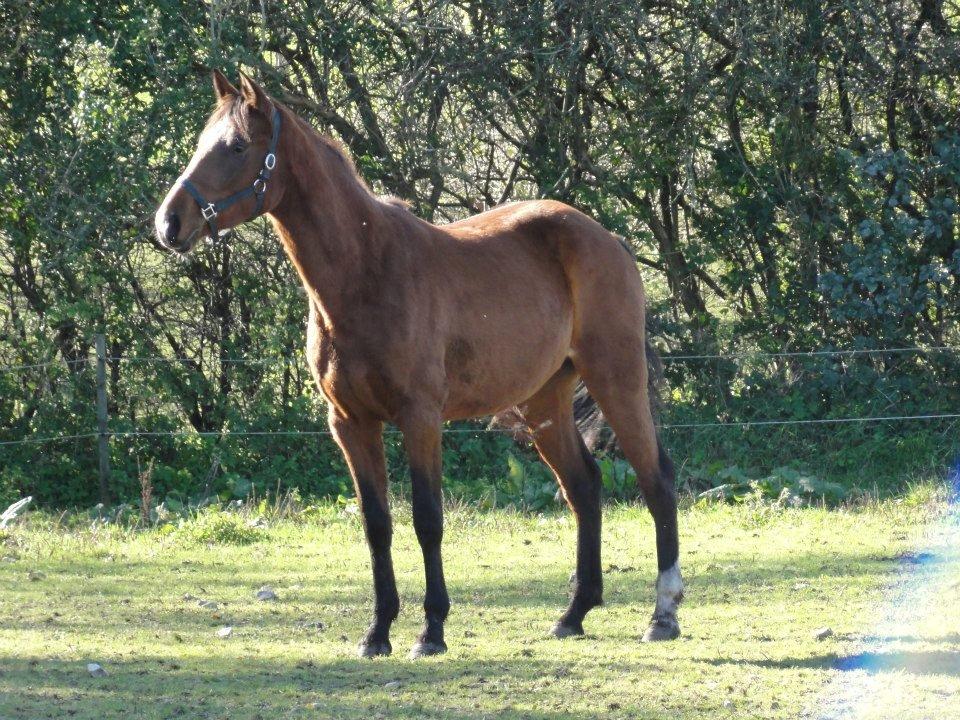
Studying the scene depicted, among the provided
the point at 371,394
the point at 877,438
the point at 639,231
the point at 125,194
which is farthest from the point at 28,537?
the point at 877,438

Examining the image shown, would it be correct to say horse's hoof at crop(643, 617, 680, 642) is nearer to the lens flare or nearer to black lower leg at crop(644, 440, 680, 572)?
black lower leg at crop(644, 440, 680, 572)

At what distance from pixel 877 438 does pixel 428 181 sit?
4.66m

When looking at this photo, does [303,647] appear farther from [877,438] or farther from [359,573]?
[877,438]

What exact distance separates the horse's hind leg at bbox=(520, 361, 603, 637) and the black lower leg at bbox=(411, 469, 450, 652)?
88 centimetres

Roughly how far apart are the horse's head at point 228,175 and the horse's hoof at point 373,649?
71.2 inches

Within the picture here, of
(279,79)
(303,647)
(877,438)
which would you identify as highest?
(279,79)

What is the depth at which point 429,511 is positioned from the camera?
17.6 feet

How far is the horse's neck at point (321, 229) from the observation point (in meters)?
5.30

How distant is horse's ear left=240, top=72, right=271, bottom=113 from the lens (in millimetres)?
5133

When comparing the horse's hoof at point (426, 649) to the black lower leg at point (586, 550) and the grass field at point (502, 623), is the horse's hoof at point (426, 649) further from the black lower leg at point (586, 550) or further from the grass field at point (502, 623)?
the black lower leg at point (586, 550)

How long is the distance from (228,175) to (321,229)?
457 mm

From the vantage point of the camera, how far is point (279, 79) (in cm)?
1145

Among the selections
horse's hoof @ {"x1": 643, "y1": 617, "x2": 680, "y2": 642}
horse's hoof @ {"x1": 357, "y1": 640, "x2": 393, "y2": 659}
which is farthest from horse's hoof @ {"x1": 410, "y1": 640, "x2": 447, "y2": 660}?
horse's hoof @ {"x1": 643, "y1": 617, "x2": 680, "y2": 642}

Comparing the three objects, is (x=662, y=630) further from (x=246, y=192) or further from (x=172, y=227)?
(x=172, y=227)
